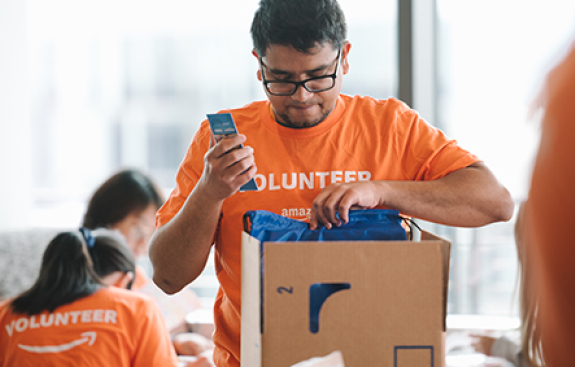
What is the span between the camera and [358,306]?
63cm

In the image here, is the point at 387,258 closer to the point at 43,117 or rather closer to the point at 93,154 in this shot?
the point at 93,154

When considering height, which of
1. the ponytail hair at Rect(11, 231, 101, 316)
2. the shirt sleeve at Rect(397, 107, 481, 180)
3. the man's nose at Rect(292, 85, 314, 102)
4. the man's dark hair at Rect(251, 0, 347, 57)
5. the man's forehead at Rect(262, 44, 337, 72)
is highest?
the man's dark hair at Rect(251, 0, 347, 57)

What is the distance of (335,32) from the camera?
3.41ft

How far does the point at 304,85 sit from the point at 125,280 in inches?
50.2

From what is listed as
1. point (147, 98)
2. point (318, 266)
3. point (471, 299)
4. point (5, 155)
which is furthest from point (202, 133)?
point (5, 155)

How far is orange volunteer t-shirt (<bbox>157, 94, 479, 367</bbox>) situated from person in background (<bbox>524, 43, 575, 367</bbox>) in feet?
0.72

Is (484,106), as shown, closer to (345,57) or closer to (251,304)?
(345,57)

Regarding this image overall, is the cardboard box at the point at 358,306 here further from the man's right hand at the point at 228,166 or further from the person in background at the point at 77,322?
the person in background at the point at 77,322

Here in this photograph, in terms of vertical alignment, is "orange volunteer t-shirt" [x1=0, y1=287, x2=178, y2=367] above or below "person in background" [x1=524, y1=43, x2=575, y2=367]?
below

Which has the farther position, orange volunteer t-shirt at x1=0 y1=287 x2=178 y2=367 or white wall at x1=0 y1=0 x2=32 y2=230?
white wall at x1=0 y1=0 x2=32 y2=230

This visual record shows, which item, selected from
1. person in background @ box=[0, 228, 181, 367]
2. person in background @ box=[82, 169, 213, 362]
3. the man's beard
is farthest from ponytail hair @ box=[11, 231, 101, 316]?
the man's beard

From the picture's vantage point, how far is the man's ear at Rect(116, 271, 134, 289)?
1.94m

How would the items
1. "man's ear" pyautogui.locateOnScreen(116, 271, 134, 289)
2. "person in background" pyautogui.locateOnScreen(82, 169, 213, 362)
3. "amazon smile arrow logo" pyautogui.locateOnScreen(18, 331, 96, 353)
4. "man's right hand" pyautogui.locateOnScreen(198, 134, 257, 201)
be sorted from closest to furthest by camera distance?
"man's right hand" pyautogui.locateOnScreen(198, 134, 257, 201) → "amazon smile arrow logo" pyautogui.locateOnScreen(18, 331, 96, 353) → "man's ear" pyautogui.locateOnScreen(116, 271, 134, 289) → "person in background" pyautogui.locateOnScreen(82, 169, 213, 362)

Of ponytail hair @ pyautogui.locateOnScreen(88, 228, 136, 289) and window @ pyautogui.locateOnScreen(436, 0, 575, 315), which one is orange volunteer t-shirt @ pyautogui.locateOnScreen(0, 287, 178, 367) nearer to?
ponytail hair @ pyautogui.locateOnScreen(88, 228, 136, 289)
